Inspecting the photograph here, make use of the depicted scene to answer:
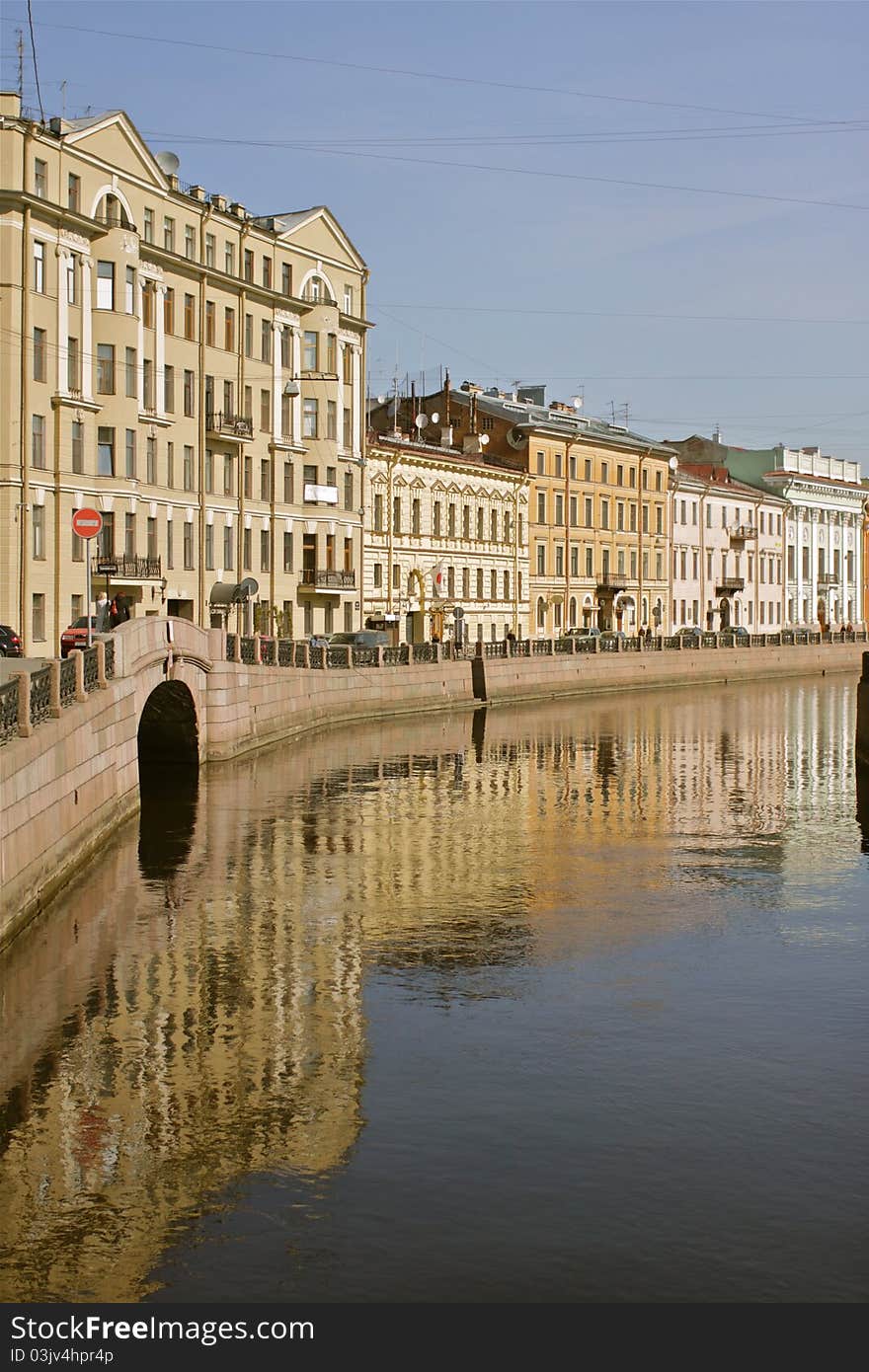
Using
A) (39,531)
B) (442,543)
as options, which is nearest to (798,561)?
(442,543)

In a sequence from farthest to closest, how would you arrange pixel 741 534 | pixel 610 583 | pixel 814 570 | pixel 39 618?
pixel 814 570 → pixel 741 534 → pixel 610 583 → pixel 39 618

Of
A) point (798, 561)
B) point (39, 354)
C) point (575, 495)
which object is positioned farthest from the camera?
point (798, 561)

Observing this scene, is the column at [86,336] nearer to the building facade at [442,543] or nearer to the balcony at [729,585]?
the building facade at [442,543]

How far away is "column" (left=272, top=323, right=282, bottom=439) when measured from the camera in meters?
61.2

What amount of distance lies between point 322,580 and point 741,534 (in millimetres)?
44214

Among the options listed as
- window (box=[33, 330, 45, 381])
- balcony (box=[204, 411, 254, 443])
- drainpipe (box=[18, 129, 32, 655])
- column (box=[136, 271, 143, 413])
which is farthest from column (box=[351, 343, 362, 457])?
drainpipe (box=[18, 129, 32, 655])

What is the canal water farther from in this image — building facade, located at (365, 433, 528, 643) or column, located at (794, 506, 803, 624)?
column, located at (794, 506, 803, 624)

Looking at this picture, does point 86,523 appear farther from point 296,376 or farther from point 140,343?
point 296,376

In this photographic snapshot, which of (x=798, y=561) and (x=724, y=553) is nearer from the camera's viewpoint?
(x=724, y=553)

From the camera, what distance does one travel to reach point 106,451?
1966 inches

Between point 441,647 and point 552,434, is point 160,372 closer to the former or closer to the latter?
point 441,647

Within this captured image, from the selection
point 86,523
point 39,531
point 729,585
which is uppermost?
point 39,531

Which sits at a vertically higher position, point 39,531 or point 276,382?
point 276,382

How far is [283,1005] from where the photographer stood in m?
16.5
